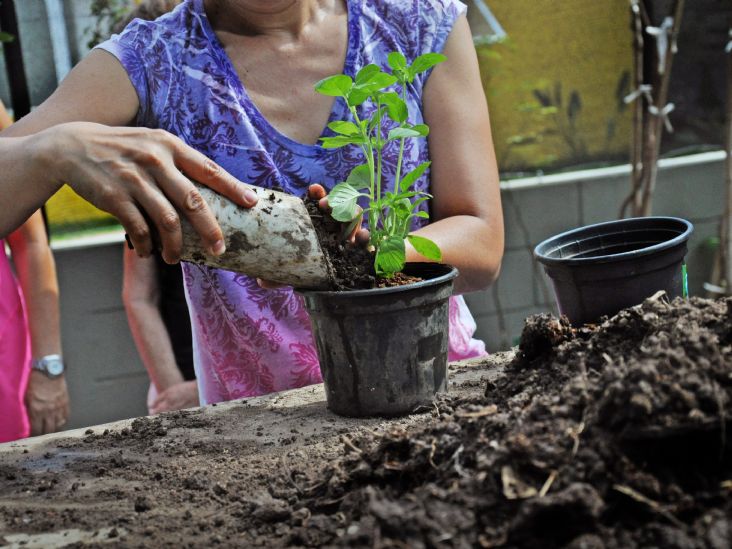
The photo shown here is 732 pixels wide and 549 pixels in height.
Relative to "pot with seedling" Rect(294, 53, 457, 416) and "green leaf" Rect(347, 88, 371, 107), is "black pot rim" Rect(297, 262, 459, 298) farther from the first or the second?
"green leaf" Rect(347, 88, 371, 107)

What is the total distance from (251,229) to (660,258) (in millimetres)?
723

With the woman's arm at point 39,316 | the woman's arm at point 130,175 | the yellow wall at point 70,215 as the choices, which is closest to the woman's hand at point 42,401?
the woman's arm at point 39,316

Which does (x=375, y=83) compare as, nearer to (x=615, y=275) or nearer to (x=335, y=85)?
(x=335, y=85)

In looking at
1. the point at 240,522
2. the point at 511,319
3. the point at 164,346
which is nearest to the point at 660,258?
the point at 240,522

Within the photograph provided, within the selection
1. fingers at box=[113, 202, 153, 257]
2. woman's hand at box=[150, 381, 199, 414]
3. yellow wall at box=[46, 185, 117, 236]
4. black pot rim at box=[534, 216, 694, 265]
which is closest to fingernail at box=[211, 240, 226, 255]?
fingers at box=[113, 202, 153, 257]

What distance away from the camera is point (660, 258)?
1.43 m

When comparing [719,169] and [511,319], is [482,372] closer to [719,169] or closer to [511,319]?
[511,319]

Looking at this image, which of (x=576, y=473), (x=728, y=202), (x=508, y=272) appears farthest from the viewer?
(x=508, y=272)

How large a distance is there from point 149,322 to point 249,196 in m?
1.33

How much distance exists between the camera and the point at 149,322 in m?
2.55

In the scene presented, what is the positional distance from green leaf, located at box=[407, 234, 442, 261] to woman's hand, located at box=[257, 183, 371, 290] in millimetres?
95

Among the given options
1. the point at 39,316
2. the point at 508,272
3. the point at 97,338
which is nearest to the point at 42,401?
the point at 39,316

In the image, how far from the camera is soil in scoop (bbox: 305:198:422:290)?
1.46 m

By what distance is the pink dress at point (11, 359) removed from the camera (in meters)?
2.28
